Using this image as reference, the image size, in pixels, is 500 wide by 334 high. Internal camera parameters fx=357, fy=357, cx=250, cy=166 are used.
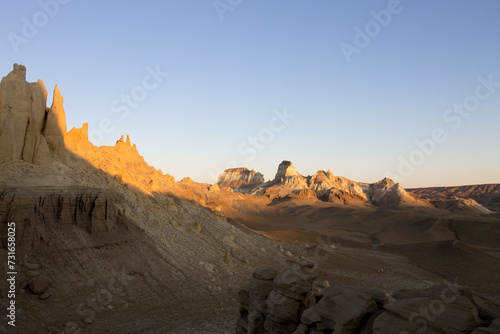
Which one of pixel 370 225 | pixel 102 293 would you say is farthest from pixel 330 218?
pixel 102 293

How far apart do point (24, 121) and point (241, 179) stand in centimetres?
14480

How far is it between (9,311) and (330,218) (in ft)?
234

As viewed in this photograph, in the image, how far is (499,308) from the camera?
8469 mm

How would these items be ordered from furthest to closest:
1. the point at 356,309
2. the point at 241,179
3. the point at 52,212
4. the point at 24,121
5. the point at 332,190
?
the point at 241,179, the point at 332,190, the point at 24,121, the point at 52,212, the point at 356,309

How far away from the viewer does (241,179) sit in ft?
536

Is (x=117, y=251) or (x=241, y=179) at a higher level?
(x=241, y=179)

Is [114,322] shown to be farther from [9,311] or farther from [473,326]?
[473,326]

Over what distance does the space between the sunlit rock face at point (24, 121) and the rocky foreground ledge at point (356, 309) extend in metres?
13.7

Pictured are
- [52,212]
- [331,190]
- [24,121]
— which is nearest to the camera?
[52,212]

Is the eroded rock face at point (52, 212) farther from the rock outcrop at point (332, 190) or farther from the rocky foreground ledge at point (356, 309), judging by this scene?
the rock outcrop at point (332, 190)

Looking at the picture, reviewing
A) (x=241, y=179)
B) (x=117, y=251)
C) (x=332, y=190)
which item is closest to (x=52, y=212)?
(x=117, y=251)

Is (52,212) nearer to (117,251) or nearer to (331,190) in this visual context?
(117,251)

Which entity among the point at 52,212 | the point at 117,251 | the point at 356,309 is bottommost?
the point at 117,251

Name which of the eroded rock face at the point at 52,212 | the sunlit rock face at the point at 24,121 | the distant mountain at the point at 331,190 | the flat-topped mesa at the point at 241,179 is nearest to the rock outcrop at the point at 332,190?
the distant mountain at the point at 331,190
